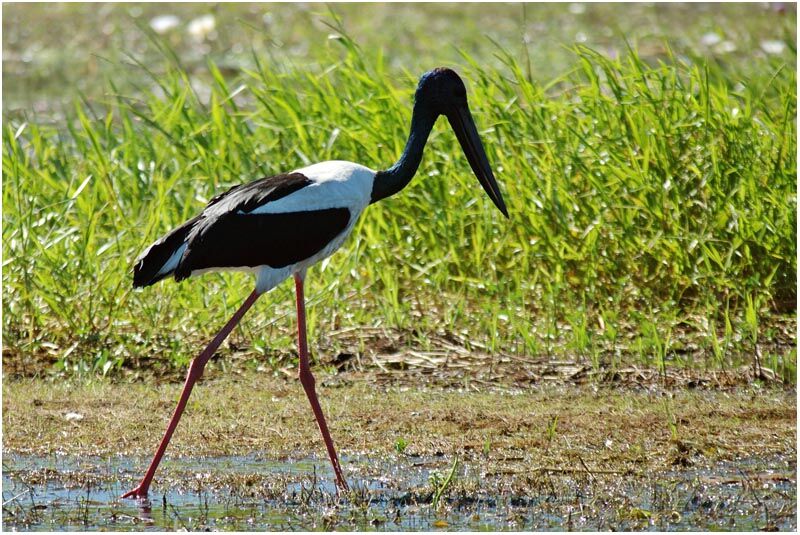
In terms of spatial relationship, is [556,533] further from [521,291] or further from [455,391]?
[521,291]

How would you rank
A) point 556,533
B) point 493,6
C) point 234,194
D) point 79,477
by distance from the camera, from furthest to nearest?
point 493,6, point 234,194, point 79,477, point 556,533

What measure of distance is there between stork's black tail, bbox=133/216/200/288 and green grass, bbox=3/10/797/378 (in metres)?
1.00

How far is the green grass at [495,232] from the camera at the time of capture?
17.4 ft

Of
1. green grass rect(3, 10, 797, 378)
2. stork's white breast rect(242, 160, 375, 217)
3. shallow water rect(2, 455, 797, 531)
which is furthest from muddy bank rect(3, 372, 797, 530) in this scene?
stork's white breast rect(242, 160, 375, 217)

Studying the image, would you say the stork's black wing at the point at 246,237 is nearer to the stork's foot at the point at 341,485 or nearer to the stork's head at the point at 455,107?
the stork's head at the point at 455,107

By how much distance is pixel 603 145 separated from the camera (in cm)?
570

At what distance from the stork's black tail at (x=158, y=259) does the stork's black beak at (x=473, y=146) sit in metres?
1.09

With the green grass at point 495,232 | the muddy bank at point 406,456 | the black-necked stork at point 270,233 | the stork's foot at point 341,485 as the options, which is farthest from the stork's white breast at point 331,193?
the green grass at point 495,232

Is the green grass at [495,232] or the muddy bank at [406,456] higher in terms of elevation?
the green grass at [495,232]

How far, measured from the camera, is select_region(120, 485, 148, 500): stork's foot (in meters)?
3.66

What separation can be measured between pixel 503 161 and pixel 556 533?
2763mm

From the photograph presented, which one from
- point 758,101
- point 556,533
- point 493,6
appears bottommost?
point 556,533

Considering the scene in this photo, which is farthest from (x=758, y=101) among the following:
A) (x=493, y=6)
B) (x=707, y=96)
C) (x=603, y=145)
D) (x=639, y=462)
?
(x=493, y=6)

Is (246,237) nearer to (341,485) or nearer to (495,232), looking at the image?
(341,485)
